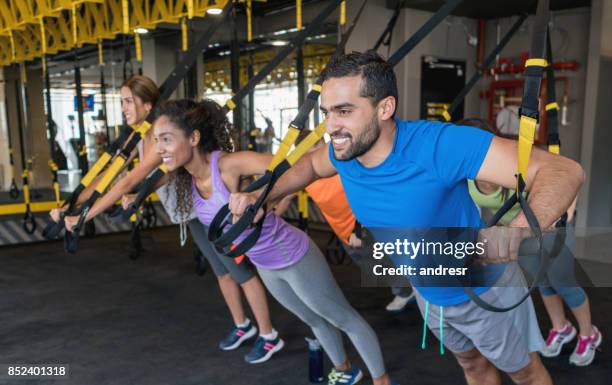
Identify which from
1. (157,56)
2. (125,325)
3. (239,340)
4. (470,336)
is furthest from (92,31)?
(470,336)

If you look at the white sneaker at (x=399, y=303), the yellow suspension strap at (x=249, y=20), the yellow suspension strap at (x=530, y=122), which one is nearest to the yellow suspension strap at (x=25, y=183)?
the yellow suspension strap at (x=249, y=20)

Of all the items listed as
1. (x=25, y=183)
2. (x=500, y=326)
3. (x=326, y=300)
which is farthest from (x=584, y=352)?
(x=25, y=183)

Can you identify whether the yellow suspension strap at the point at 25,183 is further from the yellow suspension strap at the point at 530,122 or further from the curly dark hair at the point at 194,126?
the yellow suspension strap at the point at 530,122

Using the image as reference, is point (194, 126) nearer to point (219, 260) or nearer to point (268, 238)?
point (268, 238)

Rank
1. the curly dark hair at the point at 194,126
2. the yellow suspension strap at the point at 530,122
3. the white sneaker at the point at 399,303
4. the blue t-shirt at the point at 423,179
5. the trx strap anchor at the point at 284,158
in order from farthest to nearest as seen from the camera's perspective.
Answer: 1. the white sneaker at the point at 399,303
2. the curly dark hair at the point at 194,126
3. the trx strap anchor at the point at 284,158
4. the blue t-shirt at the point at 423,179
5. the yellow suspension strap at the point at 530,122

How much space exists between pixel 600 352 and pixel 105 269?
4.28 metres

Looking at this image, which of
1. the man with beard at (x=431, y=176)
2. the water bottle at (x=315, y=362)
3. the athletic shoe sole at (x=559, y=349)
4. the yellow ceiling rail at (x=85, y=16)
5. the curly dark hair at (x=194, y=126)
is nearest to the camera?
the man with beard at (x=431, y=176)

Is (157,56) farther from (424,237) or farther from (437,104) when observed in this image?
(424,237)

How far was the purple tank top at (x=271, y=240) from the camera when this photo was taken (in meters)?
2.33

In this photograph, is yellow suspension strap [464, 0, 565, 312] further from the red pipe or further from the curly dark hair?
the red pipe

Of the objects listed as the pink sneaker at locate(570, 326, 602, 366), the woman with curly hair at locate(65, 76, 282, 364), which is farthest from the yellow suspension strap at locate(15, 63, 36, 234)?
the pink sneaker at locate(570, 326, 602, 366)

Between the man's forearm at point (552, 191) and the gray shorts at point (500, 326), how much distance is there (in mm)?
545

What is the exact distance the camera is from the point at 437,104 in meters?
5.94

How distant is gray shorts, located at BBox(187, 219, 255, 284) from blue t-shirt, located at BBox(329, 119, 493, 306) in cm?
145
